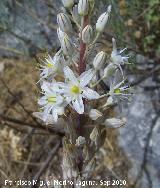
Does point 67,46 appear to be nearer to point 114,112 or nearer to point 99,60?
point 99,60

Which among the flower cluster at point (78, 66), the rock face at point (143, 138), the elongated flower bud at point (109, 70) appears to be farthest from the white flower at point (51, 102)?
the rock face at point (143, 138)

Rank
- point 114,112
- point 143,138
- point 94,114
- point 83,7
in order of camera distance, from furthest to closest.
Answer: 1. point 114,112
2. point 143,138
3. point 94,114
4. point 83,7

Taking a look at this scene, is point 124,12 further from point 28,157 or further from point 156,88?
point 28,157

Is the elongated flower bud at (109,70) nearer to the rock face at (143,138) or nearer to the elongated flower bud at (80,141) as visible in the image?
the elongated flower bud at (80,141)

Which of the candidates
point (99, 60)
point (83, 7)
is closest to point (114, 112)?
point (99, 60)

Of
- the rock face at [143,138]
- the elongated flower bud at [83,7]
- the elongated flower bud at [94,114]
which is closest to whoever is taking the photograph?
the elongated flower bud at [83,7]

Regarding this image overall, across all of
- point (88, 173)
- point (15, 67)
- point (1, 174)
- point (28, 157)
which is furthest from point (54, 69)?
point (15, 67)
